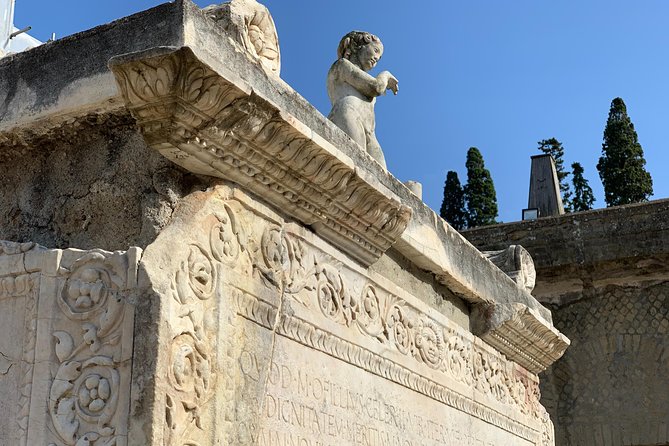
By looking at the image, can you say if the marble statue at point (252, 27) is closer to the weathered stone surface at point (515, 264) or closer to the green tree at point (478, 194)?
the weathered stone surface at point (515, 264)

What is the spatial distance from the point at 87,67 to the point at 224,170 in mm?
545

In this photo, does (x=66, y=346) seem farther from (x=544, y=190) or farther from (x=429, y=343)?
(x=544, y=190)

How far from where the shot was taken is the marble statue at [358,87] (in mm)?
4480

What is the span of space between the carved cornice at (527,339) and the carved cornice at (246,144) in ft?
5.51

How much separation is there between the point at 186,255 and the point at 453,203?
20.5 meters

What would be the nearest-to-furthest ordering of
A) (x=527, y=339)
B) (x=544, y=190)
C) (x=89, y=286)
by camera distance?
(x=89, y=286) → (x=527, y=339) → (x=544, y=190)

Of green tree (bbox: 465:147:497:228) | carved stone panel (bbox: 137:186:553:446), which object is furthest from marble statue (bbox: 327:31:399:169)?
green tree (bbox: 465:147:497:228)

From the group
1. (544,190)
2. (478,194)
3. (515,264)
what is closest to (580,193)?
(478,194)

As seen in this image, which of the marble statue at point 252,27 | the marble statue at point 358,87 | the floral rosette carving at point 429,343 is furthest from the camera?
the marble statue at point 358,87

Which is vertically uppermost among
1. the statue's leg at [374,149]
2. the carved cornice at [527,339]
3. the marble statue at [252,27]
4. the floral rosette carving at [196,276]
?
the statue's leg at [374,149]

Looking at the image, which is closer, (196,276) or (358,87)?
(196,276)

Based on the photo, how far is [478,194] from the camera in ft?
73.7

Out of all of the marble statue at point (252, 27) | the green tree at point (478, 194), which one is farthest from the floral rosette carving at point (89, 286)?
the green tree at point (478, 194)

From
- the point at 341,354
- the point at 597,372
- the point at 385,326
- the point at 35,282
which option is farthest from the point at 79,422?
the point at 597,372
